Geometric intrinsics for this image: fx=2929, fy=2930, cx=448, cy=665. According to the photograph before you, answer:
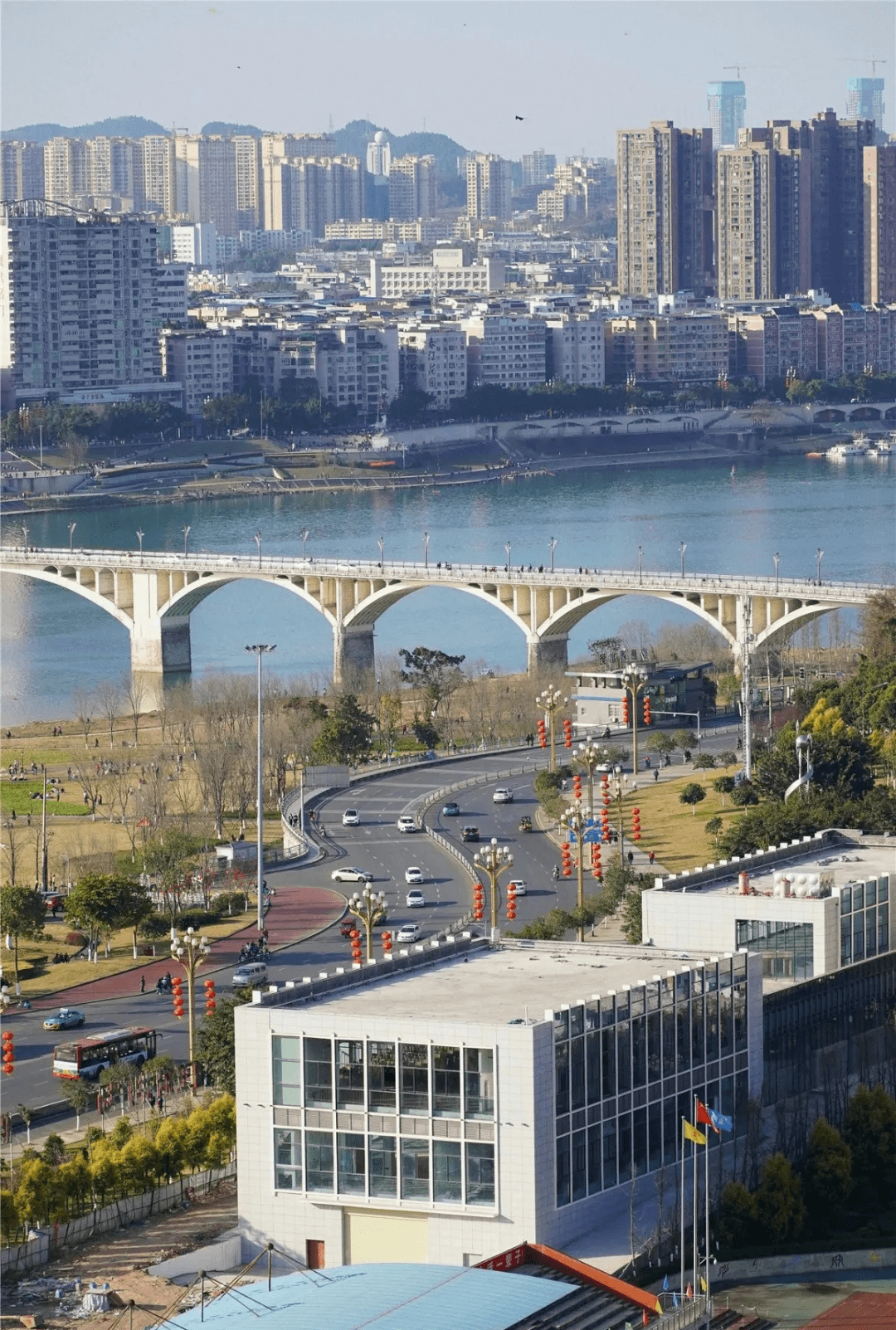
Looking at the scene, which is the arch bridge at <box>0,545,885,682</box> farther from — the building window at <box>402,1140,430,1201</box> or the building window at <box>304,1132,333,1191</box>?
the building window at <box>402,1140,430,1201</box>

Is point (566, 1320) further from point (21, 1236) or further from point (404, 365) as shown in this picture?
point (404, 365)

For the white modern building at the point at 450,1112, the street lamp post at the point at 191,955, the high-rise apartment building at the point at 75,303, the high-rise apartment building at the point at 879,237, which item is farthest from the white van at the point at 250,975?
the high-rise apartment building at the point at 879,237

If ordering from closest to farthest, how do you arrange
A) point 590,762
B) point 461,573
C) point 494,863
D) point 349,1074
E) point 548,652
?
point 349,1074, point 494,863, point 590,762, point 548,652, point 461,573

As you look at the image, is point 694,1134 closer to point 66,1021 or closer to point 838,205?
point 66,1021

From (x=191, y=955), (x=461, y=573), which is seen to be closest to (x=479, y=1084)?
(x=191, y=955)

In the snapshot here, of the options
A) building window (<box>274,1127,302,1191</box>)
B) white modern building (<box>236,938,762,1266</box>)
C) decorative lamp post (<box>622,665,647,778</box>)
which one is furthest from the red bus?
decorative lamp post (<box>622,665,647,778</box>)
